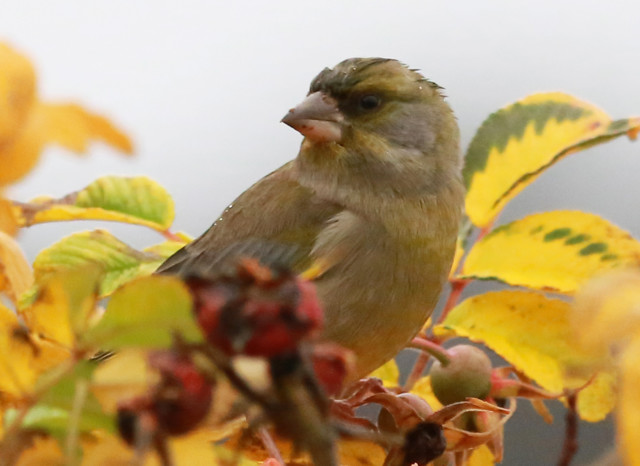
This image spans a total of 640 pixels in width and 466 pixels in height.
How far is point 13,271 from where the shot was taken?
0.38m

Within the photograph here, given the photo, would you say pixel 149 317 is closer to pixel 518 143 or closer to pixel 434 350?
pixel 434 350

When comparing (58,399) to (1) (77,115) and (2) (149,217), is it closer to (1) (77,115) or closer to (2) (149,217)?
(1) (77,115)

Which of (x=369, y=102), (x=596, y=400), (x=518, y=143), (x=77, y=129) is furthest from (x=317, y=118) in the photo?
(x=77, y=129)

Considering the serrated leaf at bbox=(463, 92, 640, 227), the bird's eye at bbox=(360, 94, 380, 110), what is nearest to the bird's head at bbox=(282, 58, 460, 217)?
the bird's eye at bbox=(360, 94, 380, 110)

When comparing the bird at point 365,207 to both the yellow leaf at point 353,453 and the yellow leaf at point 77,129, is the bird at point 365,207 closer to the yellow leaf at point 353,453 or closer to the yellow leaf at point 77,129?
the yellow leaf at point 353,453

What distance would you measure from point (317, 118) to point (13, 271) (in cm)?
38

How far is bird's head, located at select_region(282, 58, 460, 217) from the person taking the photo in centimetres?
74

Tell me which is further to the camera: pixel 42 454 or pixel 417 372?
pixel 417 372

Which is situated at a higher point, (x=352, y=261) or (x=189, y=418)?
(x=189, y=418)

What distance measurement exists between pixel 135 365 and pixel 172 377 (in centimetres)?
2

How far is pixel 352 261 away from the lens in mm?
691

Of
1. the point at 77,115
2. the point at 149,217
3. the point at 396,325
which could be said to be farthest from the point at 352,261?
the point at 77,115

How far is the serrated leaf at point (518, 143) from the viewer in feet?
1.97

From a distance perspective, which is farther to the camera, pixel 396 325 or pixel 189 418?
pixel 396 325
